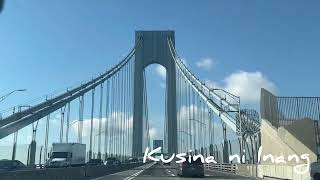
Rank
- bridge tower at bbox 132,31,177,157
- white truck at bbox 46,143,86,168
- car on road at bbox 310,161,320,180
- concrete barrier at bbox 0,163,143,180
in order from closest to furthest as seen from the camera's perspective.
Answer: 1. car on road at bbox 310,161,320,180
2. concrete barrier at bbox 0,163,143,180
3. white truck at bbox 46,143,86,168
4. bridge tower at bbox 132,31,177,157

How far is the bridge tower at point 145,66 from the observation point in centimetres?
10594

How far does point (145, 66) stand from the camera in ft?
373

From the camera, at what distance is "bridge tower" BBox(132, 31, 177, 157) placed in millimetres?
105938

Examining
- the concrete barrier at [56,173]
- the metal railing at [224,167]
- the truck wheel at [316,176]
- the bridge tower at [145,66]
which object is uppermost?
the bridge tower at [145,66]

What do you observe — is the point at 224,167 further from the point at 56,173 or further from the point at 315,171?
the point at 315,171

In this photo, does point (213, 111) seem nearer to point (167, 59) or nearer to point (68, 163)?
point (68, 163)

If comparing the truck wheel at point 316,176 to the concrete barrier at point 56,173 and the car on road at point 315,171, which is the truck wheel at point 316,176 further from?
the concrete barrier at point 56,173

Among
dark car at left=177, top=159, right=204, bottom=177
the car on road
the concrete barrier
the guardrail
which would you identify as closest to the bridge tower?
the guardrail

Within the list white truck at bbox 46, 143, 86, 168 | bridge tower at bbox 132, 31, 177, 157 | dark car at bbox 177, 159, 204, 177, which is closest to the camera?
dark car at bbox 177, 159, 204, 177

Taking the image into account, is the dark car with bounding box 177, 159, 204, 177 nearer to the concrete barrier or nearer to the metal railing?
the concrete barrier

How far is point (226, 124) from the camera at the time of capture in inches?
2874

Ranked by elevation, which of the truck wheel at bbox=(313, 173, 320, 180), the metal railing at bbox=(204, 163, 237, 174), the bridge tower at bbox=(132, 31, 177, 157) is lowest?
the metal railing at bbox=(204, 163, 237, 174)

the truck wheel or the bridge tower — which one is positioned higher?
the bridge tower

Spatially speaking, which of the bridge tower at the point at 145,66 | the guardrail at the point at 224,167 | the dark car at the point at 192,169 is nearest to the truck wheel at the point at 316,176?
the dark car at the point at 192,169
